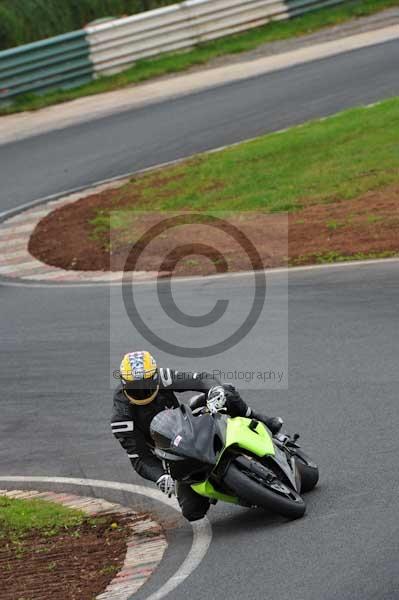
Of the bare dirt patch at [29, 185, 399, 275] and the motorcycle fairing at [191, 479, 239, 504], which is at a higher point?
the bare dirt patch at [29, 185, 399, 275]

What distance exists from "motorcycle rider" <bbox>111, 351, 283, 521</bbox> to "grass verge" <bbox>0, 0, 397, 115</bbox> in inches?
778

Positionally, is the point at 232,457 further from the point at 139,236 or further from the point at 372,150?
the point at 372,150

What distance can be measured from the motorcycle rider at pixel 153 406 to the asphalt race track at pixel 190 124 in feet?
45.3

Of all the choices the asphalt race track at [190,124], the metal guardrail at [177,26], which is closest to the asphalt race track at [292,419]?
the asphalt race track at [190,124]

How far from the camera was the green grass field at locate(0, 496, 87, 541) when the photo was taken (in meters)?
9.59

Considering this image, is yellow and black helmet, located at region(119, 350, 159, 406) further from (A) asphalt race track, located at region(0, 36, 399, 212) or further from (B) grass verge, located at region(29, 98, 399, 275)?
(A) asphalt race track, located at region(0, 36, 399, 212)

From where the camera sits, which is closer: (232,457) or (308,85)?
(232,457)

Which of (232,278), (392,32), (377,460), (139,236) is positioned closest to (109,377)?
(232,278)

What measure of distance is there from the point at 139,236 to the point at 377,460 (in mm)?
10324

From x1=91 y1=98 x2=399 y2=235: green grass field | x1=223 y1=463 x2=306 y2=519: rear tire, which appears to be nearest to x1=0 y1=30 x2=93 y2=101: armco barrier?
x1=91 y1=98 x2=399 y2=235: green grass field

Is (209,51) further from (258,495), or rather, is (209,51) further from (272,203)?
(258,495)

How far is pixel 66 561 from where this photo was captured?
8.79m

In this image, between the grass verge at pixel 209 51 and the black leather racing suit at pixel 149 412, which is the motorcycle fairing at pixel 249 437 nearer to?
the black leather racing suit at pixel 149 412

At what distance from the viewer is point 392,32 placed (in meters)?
28.1
